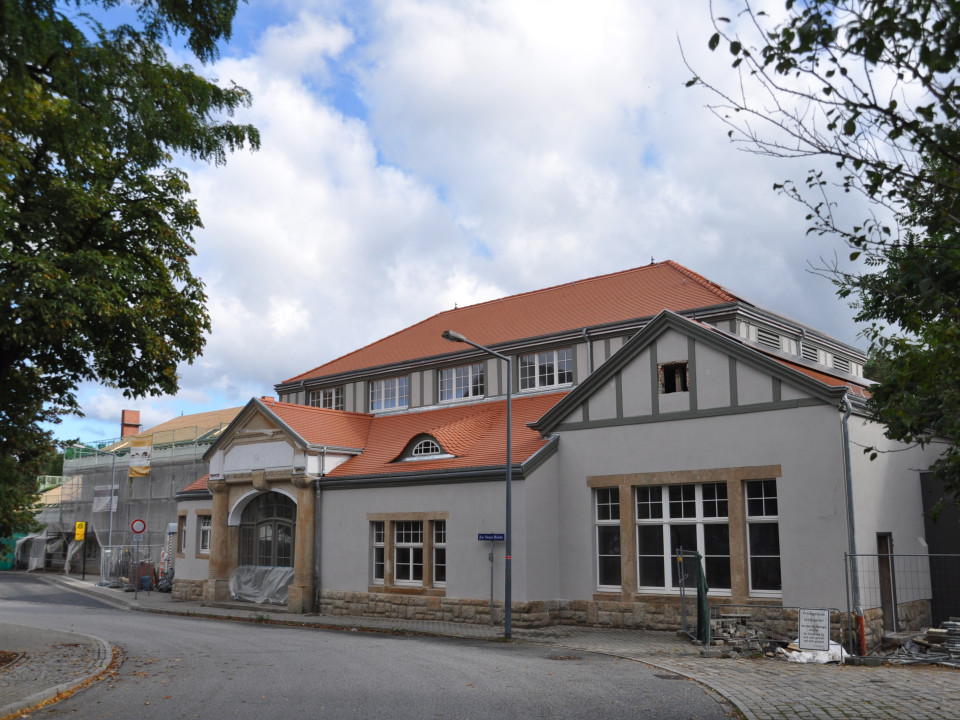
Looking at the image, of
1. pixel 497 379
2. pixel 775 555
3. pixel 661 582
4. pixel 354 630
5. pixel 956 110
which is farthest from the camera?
pixel 497 379

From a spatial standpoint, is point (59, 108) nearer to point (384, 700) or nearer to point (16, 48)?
point (16, 48)

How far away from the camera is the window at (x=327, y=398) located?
3428cm

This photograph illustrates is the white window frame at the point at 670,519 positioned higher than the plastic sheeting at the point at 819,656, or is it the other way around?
the white window frame at the point at 670,519

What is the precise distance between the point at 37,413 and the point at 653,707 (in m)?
12.8

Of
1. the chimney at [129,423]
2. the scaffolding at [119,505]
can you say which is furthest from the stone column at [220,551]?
the chimney at [129,423]

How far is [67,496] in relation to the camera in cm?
6016

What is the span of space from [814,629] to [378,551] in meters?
13.0

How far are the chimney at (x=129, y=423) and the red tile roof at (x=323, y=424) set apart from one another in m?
54.6

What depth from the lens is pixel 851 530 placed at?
17.5m

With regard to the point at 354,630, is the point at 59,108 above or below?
above

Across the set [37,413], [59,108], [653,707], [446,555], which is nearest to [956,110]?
[653,707]

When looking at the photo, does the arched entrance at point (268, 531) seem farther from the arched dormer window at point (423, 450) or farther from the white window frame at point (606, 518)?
the white window frame at point (606, 518)

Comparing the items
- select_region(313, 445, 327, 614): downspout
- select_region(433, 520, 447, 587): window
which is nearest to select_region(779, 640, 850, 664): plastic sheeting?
select_region(433, 520, 447, 587): window

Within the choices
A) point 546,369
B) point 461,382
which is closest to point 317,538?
point 461,382
